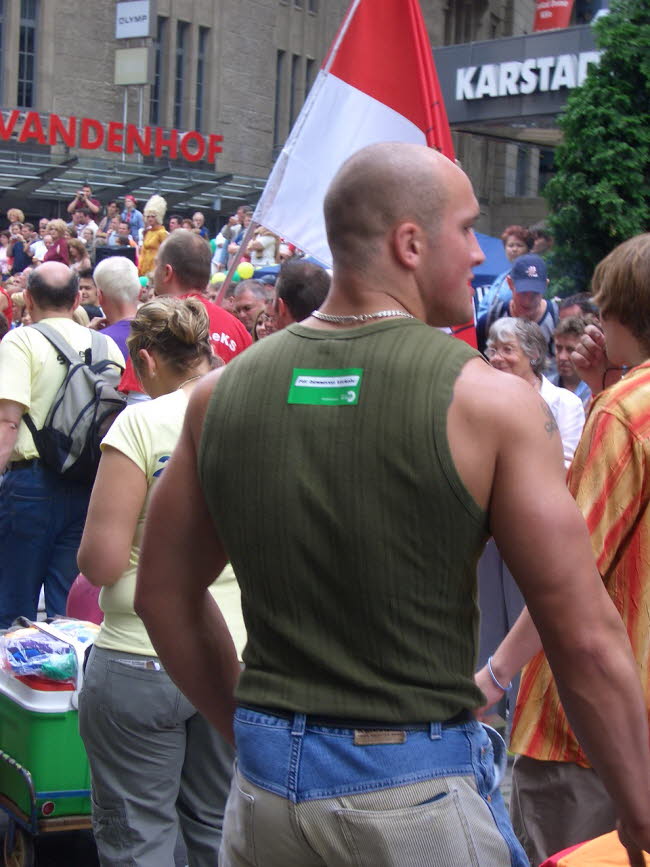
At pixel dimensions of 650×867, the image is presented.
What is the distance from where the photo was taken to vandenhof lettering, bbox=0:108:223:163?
2888 cm

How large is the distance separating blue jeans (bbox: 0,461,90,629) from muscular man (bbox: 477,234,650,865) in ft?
9.90

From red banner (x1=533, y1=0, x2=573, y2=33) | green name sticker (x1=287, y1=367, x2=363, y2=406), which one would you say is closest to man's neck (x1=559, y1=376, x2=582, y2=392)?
green name sticker (x1=287, y1=367, x2=363, y2=406)

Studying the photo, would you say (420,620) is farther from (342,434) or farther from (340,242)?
(340,242)

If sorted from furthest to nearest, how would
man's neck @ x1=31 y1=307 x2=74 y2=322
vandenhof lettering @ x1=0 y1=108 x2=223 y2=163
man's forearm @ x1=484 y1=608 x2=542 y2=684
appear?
1. vandenhof lettering @ x1=0 y1=108 x2=223 y2=163
2. man's neck @ x1=31 y1=307 x2=74 y2=322
3. man's forearm @ x1=484 y1=608 x2=542 y2=684

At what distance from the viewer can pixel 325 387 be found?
184cm

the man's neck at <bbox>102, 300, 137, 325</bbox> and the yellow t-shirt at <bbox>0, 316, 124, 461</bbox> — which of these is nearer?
the yellow t-shirt at <bbox>0, 316, 124, 461</bbox>

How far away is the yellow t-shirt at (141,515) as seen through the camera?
3.14 meters

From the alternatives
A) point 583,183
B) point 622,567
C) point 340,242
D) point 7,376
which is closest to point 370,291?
point 340,242

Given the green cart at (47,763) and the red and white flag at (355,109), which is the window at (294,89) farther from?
the green cart at (47,763)

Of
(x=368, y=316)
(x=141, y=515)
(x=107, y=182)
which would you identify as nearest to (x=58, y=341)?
(x=141, y=515)

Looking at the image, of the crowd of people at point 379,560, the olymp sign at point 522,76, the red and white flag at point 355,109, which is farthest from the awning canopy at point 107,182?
the crowd of people at point 379,560

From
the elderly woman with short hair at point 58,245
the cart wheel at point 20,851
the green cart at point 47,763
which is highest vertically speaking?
the elderly woman with short hair at point 58,245

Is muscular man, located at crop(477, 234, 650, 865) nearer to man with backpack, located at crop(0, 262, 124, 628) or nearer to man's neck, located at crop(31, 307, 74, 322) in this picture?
man with backpack, located at crop(0, 262, 124, 628)

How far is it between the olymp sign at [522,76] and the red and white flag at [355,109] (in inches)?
387
